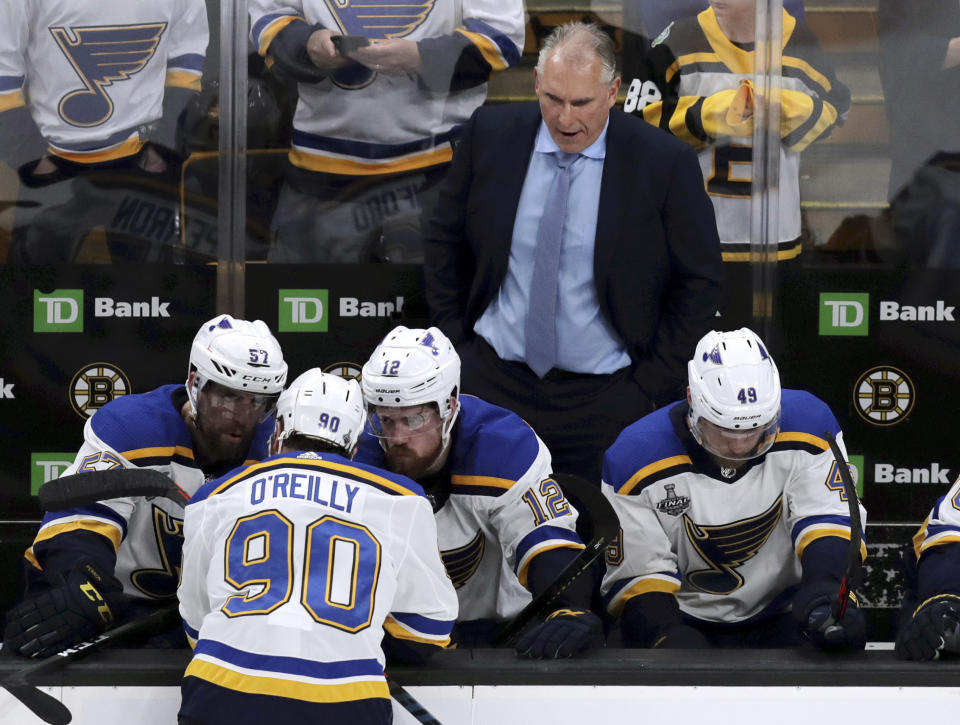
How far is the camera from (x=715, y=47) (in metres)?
3.88

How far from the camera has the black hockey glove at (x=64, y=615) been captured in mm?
2455

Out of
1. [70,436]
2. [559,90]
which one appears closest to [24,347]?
[70,436]

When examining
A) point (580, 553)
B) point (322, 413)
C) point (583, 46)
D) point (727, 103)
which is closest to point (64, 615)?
point (322, 413)

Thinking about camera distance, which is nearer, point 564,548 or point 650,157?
point 564,548

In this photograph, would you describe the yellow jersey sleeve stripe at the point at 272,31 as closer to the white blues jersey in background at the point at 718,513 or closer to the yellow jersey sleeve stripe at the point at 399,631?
the white blues jersey in background at the point at 718,513

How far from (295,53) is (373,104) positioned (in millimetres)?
270

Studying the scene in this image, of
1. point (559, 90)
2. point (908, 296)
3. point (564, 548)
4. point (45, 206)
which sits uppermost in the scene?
point (559, 90)

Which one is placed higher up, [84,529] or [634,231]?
[634,231]

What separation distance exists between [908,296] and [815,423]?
1.03 m

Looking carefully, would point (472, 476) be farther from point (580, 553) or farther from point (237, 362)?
point (237, 362)

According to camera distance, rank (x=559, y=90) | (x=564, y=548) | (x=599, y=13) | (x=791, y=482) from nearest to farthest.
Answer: (x=564, y=548), (x=791, y=482), (x=559, y=90), (x=599, y=13)

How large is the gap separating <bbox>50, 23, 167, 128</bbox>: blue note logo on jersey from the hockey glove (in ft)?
7.24

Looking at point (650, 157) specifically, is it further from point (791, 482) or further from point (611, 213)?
point (791, 482)

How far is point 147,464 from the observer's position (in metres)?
2.97
